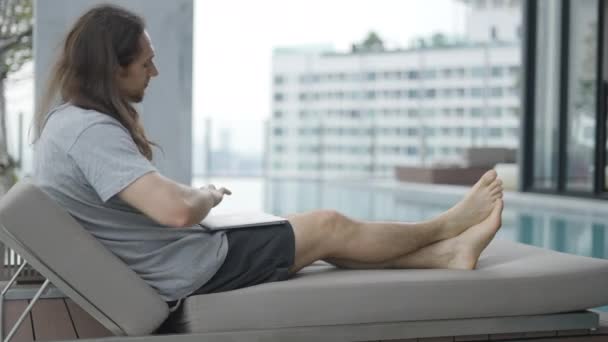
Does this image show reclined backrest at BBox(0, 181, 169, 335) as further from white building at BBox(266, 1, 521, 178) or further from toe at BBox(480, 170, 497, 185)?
white building at BBox(266, 1, 521, 178)

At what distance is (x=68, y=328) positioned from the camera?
2.48 meters

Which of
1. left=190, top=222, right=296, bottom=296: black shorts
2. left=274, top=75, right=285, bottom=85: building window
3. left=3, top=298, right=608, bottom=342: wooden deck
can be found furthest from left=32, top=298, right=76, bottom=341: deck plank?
left=274, top=75, right=285, bottom=85: building window

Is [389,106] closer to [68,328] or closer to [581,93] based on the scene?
[581,93]

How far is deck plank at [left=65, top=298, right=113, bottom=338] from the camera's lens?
7.97 ft

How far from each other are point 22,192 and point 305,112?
13468 millimetres

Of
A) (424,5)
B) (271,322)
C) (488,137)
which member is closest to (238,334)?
(271,322)

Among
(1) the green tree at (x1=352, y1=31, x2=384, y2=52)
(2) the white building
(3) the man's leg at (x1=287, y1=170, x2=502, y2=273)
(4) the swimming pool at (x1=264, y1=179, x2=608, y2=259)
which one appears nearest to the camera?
(3) the man's leg at (x1=287, y1=170, x2=502, y2=273)

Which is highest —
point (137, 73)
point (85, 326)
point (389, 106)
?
point (389, 106)

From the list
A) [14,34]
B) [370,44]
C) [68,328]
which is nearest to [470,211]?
[68,328]

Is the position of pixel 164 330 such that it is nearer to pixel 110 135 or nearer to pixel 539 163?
pixel 110 135

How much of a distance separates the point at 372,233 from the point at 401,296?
228mm

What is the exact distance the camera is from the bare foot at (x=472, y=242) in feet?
7.63

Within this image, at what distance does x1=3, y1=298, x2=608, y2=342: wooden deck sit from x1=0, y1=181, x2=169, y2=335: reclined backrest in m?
0.37

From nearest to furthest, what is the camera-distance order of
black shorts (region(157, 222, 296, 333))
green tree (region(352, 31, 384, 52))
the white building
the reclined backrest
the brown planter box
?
the reclined backrest, black shorts (region(157, 222, 296, 333)), the brown planter box, the white building, green tree (region(352, 31, 384, 52))
